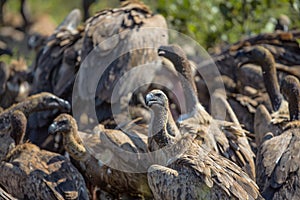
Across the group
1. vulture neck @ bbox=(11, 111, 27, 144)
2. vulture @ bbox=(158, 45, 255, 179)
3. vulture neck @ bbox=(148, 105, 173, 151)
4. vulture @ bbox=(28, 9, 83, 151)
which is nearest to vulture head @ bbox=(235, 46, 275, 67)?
vulture @ bbox=(158, 45, 255, 179)

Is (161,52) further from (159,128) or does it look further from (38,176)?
(38,176)

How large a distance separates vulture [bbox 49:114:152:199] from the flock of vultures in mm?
12

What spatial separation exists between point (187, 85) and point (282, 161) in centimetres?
232

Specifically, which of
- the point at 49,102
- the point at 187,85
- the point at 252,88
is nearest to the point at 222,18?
the point at 252,88

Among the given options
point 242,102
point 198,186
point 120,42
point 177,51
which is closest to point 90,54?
point 120,42

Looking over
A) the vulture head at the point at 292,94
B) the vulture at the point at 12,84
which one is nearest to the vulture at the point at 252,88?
the vulture head at the point at 292,94

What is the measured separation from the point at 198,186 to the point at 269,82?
3.49 m

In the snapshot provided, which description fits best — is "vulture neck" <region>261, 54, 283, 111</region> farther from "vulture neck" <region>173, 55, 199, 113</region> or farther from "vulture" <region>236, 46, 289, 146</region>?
"vulture neck" <region>173, 55, 199, 113</region>

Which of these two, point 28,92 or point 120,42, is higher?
point 120,42

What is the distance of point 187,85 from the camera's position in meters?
10.5

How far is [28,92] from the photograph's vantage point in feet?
42.3

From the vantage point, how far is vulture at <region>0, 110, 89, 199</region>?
29.0 ft

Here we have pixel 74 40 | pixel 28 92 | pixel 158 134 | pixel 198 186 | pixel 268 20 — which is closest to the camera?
pixel 198 186

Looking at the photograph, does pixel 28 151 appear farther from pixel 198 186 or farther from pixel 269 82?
pixel 269 82
